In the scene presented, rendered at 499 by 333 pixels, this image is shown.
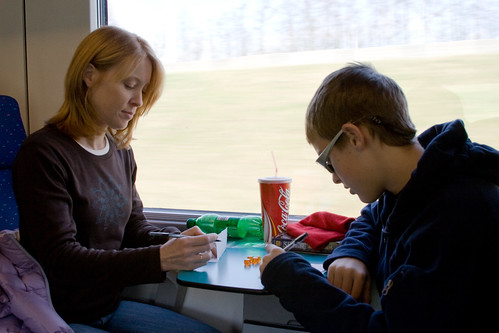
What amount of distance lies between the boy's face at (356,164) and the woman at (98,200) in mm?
483

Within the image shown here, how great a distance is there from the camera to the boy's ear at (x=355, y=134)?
1.10 metres

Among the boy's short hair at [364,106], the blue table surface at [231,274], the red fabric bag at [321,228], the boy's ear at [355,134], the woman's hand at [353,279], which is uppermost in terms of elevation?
the boy's short hair at [364,106]

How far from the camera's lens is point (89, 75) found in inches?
59.9

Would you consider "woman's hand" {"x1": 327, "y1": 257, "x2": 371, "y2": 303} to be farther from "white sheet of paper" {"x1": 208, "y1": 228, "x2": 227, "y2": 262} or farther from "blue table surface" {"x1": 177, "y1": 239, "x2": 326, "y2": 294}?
"white sheet of paper" {"x1": 208, "y1": 228, "x2": 227, "y2": 262}

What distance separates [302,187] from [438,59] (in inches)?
33.1

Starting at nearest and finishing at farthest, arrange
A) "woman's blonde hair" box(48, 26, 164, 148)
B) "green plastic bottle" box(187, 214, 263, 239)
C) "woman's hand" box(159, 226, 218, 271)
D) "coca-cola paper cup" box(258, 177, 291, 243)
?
"woman's hand" box(159, 226, 218, 271)
"woman's blonde hair" box(48, 26, 164, 148)
"coca-cola paper cup" box(258, 177, 291, 243)
"green plastic bottle" box(187, 214, 263, 239)

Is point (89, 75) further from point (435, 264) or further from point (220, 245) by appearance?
point (435, 264)

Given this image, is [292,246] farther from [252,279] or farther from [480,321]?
[480,321]

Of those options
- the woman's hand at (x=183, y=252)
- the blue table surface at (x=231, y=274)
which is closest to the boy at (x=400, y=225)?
the blue table surface at (x=231, y=274)

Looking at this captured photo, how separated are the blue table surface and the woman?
0.05 meters

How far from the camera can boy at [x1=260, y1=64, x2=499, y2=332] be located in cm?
87

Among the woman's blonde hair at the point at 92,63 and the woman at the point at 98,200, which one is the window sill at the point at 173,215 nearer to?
the woman at the point at 98,200

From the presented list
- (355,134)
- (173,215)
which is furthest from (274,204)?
(173,215)

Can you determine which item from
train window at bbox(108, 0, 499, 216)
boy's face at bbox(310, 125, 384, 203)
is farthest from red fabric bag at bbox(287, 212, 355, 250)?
boy's face at bbox(310, 125, 384, 203)
